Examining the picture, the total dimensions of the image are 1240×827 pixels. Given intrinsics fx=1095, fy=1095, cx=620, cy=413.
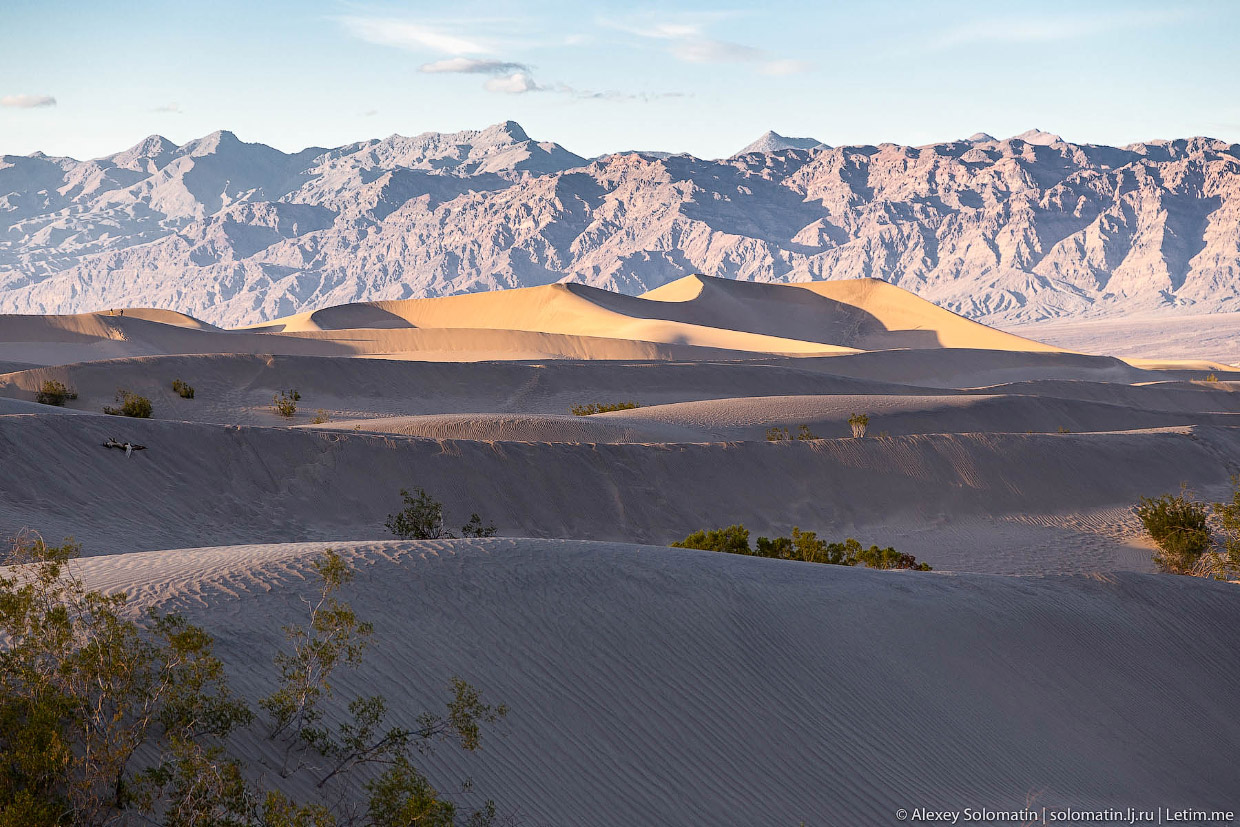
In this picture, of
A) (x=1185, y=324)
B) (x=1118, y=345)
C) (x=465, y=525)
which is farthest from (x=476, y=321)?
(x=1185, y=324)

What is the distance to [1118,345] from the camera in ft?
540

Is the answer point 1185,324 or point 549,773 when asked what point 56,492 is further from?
point 1185,324

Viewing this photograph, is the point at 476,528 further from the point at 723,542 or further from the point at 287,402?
the point at 287,402

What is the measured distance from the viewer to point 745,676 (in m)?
8.94

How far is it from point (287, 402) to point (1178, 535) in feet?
69.4

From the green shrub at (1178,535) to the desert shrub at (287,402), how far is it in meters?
20.0

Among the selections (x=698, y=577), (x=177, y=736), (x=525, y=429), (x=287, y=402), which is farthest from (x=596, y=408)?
(x=177, y=736)

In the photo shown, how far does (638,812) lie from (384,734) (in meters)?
1.67

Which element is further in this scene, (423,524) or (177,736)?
(423,524)

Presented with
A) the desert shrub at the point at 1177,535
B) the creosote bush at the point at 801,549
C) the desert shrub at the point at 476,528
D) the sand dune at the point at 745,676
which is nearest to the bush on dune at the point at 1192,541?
the desert shrub at the point at 1177,535

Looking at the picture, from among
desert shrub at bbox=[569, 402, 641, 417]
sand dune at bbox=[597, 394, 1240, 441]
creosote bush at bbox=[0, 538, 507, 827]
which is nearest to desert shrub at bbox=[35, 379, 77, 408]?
desert shrub at bbox=[569, 402, 641, 417]

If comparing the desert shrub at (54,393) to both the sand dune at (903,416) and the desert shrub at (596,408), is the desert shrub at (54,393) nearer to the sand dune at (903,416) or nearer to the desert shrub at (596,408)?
the desert shrub at (596,408)

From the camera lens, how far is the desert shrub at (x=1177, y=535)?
56.3 ft

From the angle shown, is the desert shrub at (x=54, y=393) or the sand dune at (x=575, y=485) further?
the desert shrub at (x=54, y=393)
